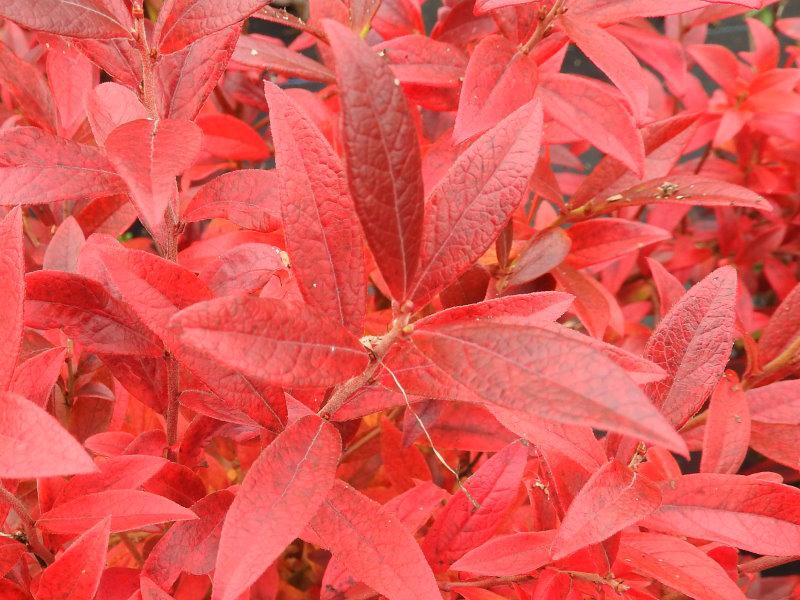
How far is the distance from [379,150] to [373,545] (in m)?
0.28

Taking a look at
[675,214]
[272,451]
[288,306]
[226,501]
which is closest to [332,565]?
[226,501]

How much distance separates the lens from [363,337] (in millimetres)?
509

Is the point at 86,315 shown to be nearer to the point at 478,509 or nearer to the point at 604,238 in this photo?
the point at 478,509

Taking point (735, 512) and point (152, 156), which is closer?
point (152, 156)

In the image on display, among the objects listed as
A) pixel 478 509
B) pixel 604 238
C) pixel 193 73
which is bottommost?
pixel 478 509

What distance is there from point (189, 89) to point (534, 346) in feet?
1.30

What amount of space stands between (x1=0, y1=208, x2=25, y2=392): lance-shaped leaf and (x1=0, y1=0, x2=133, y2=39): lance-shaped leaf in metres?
0.14

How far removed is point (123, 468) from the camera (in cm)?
58

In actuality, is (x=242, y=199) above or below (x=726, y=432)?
above

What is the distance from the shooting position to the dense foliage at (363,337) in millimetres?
406

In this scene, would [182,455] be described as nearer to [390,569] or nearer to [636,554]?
[390,569]

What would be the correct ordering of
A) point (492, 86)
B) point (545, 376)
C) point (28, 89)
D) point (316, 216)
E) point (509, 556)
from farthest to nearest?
point (28, 89), point (492, 86), point (509, 556), point (316, 216), point (545, 376)

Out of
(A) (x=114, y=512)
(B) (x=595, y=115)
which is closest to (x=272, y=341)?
(A) (x=114, y=512)

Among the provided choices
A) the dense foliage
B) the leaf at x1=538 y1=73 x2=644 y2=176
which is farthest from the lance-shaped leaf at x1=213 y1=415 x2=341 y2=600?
the leaf at x1=538 y1=73 x2=644 y2=176
